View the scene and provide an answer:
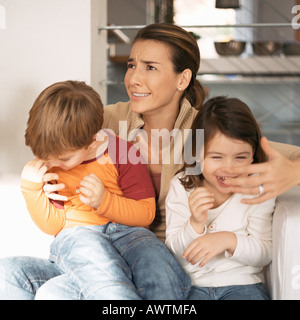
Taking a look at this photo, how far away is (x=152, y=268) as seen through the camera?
42.3 inches

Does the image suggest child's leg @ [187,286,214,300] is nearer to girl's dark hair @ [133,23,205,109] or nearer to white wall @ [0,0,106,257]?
girl's dark hair @ [133,23,205,109]

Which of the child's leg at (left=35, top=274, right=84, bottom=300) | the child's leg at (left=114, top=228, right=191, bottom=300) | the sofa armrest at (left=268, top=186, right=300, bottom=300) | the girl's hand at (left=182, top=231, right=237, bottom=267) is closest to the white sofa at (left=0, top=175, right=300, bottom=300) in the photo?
the sofa armrest at (left=268, top=186, right=300, bottom=300)

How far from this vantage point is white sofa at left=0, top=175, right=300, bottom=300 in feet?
3.55

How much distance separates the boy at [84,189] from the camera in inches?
41.9

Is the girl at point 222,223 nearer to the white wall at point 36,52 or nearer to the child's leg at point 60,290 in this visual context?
the child's leg at point 60,290

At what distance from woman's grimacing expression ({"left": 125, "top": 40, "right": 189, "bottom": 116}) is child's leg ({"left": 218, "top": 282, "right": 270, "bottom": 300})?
57 centimetres

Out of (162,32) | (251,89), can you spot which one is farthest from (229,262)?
(251,89)

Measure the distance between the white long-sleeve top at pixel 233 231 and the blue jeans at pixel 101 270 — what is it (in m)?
0.06

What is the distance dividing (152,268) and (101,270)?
0.39 ft

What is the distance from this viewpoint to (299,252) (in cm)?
108

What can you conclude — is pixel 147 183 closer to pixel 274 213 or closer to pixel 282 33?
pixel 274 213

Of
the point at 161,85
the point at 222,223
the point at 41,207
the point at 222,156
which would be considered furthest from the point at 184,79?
the point at 41,207

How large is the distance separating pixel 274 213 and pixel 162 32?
64cm

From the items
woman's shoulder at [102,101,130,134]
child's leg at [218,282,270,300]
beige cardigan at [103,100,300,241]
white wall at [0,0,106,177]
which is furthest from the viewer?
white wall at [0,0,106,177]
